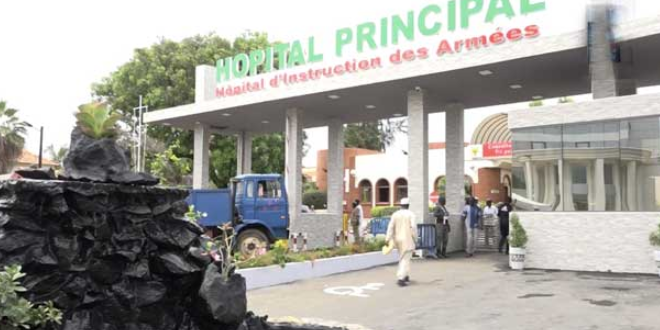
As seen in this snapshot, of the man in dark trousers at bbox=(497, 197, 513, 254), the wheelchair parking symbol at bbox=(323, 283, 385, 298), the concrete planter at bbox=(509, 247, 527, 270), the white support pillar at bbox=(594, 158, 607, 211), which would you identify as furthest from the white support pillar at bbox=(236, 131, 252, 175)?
the white support pillar at bbox=(594, 158, 607, 211)

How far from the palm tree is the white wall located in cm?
2384

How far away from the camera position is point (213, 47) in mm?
31531

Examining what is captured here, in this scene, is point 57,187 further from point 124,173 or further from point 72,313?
point 72,313

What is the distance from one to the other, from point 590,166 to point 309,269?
20.8ft

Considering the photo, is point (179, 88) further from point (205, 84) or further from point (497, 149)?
point (497, 149)

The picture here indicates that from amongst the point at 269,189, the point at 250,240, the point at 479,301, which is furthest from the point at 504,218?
the point at 479,301

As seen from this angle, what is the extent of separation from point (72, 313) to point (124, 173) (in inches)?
48.0

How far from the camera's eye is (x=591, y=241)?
41.9ft

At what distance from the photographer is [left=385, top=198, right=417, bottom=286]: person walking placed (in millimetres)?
11719

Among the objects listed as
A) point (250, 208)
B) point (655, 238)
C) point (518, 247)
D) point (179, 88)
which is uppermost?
point (179, 88)

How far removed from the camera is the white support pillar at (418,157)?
1658 centimetres

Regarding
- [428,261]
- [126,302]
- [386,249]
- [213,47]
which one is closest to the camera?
[126,302]

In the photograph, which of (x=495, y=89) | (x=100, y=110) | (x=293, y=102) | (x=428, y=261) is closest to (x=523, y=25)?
(x=495, y=89)

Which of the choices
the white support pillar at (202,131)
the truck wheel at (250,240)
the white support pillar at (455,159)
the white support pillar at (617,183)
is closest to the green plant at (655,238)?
the white support pillar at (617,183)
